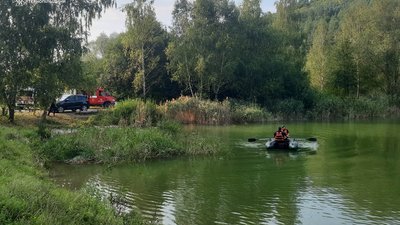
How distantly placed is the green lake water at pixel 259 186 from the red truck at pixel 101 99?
25.7 meters

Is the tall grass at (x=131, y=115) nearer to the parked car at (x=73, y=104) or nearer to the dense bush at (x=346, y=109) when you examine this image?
the parked car at (x=73, y=104)

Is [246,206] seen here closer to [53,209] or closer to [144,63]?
[53,209]

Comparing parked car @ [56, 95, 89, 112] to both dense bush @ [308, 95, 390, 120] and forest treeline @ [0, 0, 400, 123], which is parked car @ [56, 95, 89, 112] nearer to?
forest treeline @ [0, 0, 400, 123]

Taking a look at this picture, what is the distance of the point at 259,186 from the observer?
53.2 feet

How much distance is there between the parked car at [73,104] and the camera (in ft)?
135

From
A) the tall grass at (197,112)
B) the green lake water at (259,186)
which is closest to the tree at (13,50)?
the tall grass at (197,112)

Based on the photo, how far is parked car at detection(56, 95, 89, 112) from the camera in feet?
135

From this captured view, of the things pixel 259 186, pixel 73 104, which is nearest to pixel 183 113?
pixel 73 104

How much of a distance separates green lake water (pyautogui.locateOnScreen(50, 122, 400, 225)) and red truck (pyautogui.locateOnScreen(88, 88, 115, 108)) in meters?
25.7

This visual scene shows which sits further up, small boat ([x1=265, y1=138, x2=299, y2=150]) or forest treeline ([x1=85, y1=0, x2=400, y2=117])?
forest treeline ([x1=85, y1=0, x2=400, y2=117])

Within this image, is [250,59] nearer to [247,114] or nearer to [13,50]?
[247,114]

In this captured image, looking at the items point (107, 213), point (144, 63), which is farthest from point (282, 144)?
point (144, 63)

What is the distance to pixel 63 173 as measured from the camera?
1823cm

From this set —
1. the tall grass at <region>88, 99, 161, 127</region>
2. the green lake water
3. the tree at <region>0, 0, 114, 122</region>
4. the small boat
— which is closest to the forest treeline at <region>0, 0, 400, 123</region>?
the tall grass at <region>88, 99, 161, 127</region>
